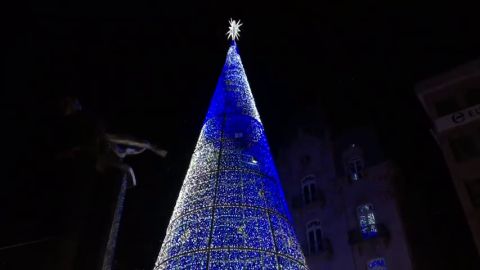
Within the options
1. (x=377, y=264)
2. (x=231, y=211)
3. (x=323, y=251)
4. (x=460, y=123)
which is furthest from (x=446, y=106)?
(x=231, y=211)

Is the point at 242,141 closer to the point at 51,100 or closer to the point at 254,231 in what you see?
the point at 254,231

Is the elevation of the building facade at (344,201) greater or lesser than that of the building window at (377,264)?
greater

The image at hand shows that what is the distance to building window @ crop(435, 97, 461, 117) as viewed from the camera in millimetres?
21547

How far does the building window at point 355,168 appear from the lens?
2048 cm

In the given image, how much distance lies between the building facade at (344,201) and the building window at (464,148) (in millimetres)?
3639

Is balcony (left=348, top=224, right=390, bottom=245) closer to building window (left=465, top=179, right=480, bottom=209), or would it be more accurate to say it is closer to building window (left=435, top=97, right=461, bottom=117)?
building window (left=465, top=179, right=480, bottom=209)

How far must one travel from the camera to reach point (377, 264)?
17.5 metres

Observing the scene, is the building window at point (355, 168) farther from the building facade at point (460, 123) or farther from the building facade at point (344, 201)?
the building facade at point (460, 123)

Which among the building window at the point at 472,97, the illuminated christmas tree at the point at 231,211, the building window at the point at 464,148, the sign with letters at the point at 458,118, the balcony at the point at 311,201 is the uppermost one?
the building window at the point at 472,97

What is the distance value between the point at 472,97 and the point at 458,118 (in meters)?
1.41

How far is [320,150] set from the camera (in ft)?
74.0

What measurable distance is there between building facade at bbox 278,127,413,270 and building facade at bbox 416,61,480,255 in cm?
328

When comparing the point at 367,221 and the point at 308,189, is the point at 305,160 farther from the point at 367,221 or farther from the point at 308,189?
the point at 367,221

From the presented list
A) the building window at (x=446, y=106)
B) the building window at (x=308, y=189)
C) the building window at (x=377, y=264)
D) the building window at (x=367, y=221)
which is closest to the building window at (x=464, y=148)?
the building window at (x=446, y=106)
